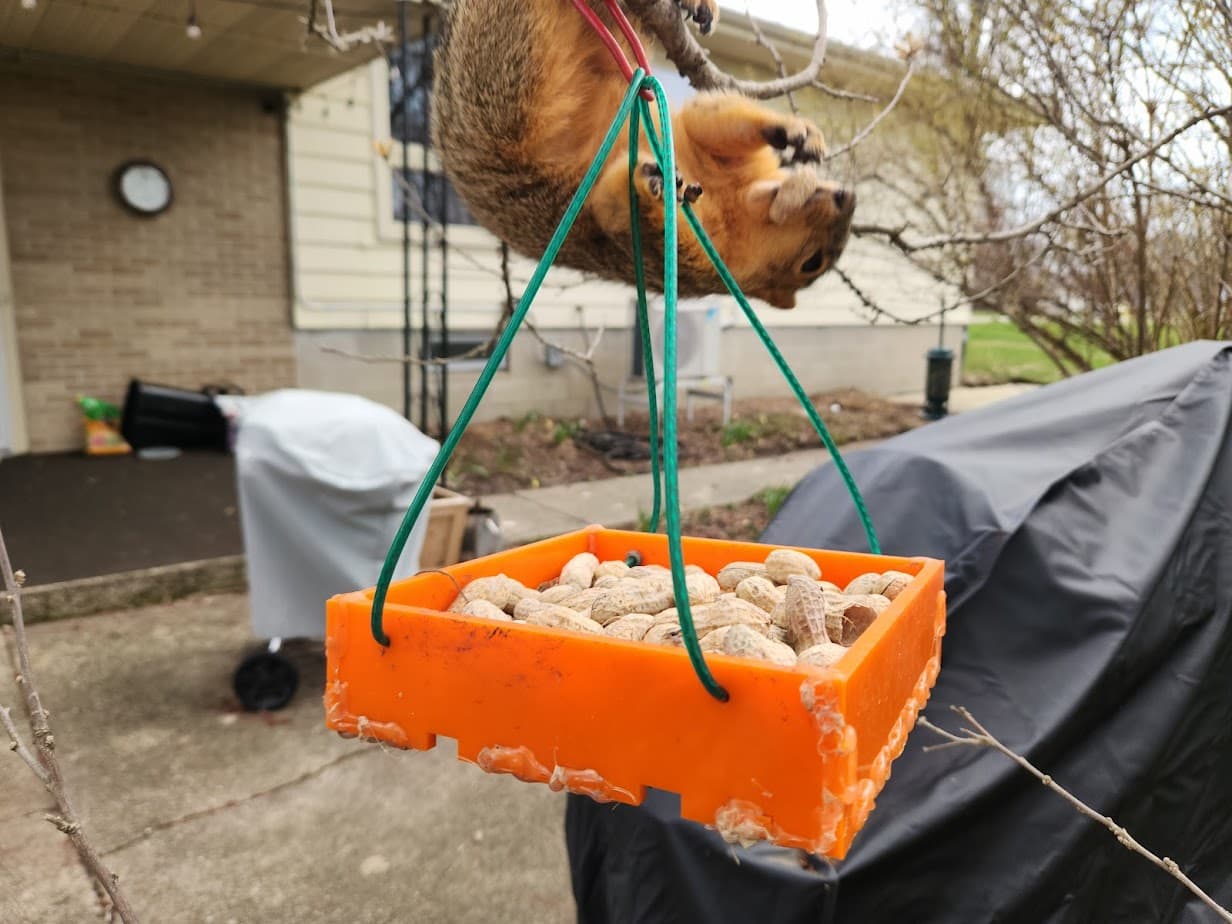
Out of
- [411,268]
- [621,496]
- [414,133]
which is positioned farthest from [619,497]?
[414,133]

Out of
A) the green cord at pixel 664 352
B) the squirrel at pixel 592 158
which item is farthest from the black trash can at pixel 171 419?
the green cord at pixel 664 352

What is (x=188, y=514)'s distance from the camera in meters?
5.61

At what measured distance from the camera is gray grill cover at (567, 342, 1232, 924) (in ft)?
5.89

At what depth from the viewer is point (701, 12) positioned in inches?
56.5

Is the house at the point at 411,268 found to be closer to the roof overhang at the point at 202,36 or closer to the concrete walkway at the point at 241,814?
the roof overhang at the point at 202,36

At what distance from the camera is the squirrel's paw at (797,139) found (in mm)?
1518

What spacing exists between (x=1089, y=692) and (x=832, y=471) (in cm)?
90

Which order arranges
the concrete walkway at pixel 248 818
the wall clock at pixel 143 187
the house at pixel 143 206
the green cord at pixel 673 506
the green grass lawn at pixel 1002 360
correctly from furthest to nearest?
the green grass lawn at pixel 1002 360, the wall clock at pixel 143 187, the house at pixel 143 206, the concrete walkway at pixel 248 818, the green cord at pixel 673 506

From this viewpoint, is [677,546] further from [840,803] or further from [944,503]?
[944,503]

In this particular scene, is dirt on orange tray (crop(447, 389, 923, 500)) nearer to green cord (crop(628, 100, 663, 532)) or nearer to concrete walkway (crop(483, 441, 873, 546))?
concrete walkway (crop(483, 441, 873, 546))

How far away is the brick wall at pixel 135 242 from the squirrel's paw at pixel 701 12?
6.64 m

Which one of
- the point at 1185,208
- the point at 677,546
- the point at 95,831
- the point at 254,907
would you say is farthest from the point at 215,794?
the point at 1185,208

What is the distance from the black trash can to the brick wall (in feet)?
0.80

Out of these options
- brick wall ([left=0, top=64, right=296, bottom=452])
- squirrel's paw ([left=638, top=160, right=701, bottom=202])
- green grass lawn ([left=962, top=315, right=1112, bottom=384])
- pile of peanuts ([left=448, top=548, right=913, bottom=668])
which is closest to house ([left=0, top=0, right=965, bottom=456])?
brick wall ([left=0, top=64, right=296, bottom=452])
